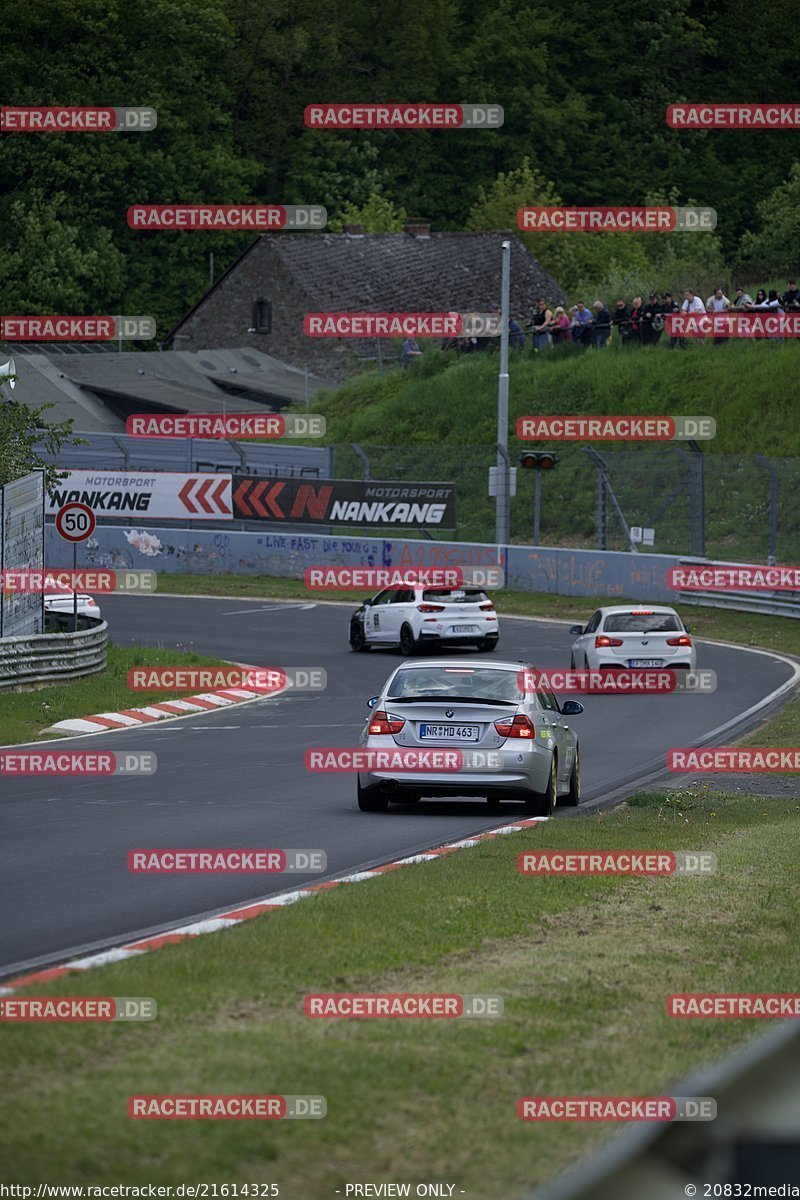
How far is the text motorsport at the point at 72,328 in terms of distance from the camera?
75.3 metres

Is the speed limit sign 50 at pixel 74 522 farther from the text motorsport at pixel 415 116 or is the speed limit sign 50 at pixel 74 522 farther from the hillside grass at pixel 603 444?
the text motorsport at pixel 415 116

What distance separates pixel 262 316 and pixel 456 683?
60533 millimetres

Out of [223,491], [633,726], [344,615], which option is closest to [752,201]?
[223,491]

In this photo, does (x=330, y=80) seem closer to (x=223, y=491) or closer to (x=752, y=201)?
(x=752, y=201)

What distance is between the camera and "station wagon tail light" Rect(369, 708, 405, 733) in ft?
51.3

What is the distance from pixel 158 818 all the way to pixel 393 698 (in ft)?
7.60

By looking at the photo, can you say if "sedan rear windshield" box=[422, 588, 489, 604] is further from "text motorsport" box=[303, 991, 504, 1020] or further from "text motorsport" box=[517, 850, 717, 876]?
"text motorsport" box=[303, 991, 504, 1020]

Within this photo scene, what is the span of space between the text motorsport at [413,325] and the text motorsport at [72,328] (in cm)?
885

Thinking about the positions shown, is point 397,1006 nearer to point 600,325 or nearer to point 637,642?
point 637,642

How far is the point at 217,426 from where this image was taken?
55875 mm

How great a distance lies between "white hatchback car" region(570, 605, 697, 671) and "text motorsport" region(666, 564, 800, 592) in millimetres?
9747

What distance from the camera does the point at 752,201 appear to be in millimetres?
93938

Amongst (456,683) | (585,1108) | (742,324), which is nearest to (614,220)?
(742,324)

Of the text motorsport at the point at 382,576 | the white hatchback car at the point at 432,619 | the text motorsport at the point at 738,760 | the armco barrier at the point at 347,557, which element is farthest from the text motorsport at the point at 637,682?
the text motorsport at the point at 382,576
